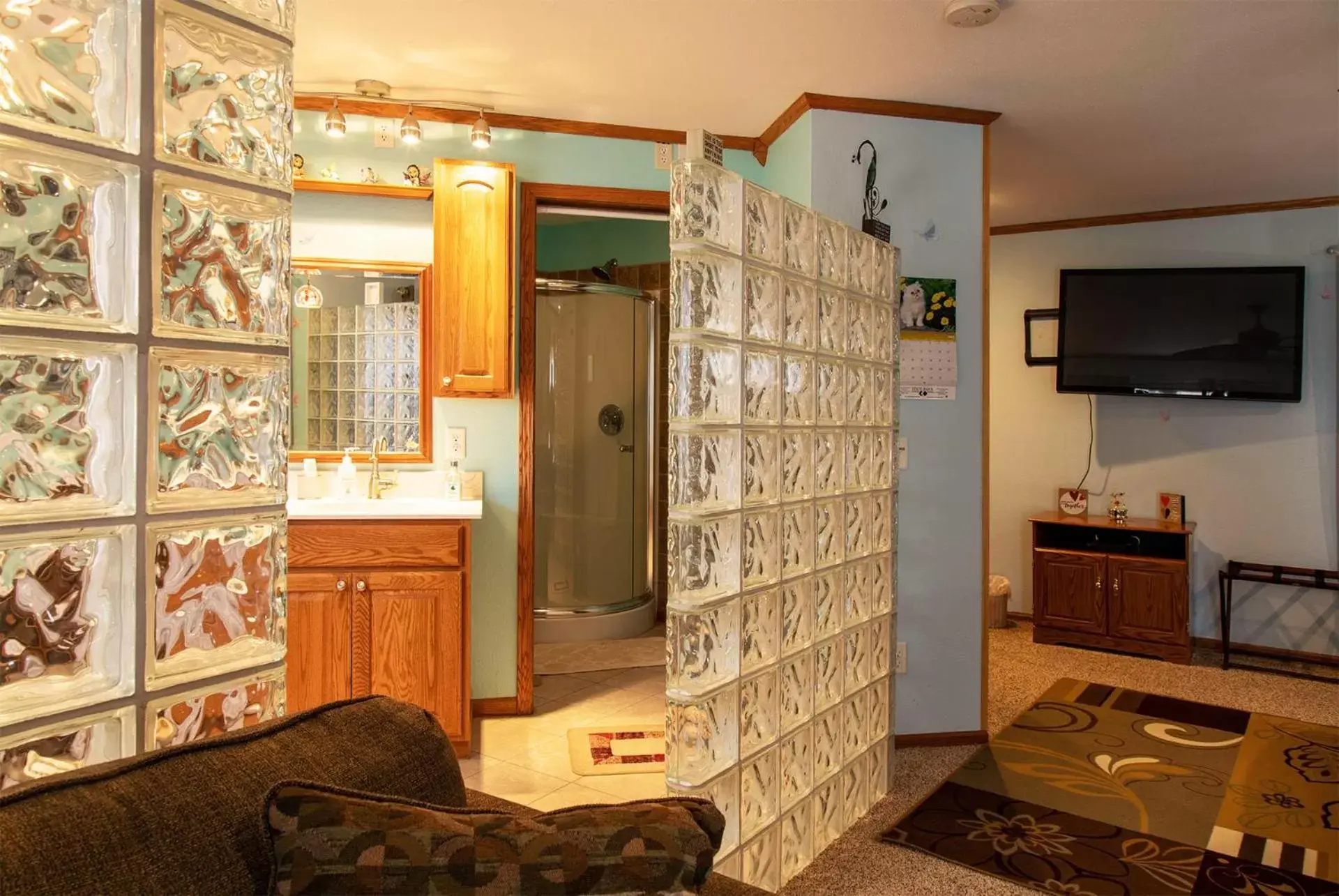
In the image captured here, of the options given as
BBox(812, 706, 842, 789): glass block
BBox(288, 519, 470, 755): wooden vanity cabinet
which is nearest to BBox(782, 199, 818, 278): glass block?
BBox(812, 706, 842, 789): glass block

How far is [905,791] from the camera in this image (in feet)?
9.71

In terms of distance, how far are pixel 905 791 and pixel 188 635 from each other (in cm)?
249

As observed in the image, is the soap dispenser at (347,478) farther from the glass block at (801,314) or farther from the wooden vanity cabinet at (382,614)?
the glass block at (801,314)

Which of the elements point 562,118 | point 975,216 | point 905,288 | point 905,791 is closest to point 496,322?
point 562,118

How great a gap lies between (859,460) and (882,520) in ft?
0.86

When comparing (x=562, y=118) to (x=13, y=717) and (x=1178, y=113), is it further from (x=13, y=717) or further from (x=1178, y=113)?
(x=13, y=717)

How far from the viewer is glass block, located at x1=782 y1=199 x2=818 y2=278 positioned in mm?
2332

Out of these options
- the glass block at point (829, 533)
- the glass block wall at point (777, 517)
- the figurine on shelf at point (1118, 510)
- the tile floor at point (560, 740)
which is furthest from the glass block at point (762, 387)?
the figurine on shelf at point (1118, 510)

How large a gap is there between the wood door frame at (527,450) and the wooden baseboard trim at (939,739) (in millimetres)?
1493

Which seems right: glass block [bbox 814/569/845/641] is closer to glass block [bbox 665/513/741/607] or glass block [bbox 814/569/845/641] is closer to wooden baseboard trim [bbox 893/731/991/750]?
glass block [bbox 665/513/741/607]

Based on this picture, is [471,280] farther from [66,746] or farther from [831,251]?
[66,746]

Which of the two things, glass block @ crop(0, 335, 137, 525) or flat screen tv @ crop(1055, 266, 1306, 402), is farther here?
flat screen tv @ crop(1055, 266, 1306, 402)

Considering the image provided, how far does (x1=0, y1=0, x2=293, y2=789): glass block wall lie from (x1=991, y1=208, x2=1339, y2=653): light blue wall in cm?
504

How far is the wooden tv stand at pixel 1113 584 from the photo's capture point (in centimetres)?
455
